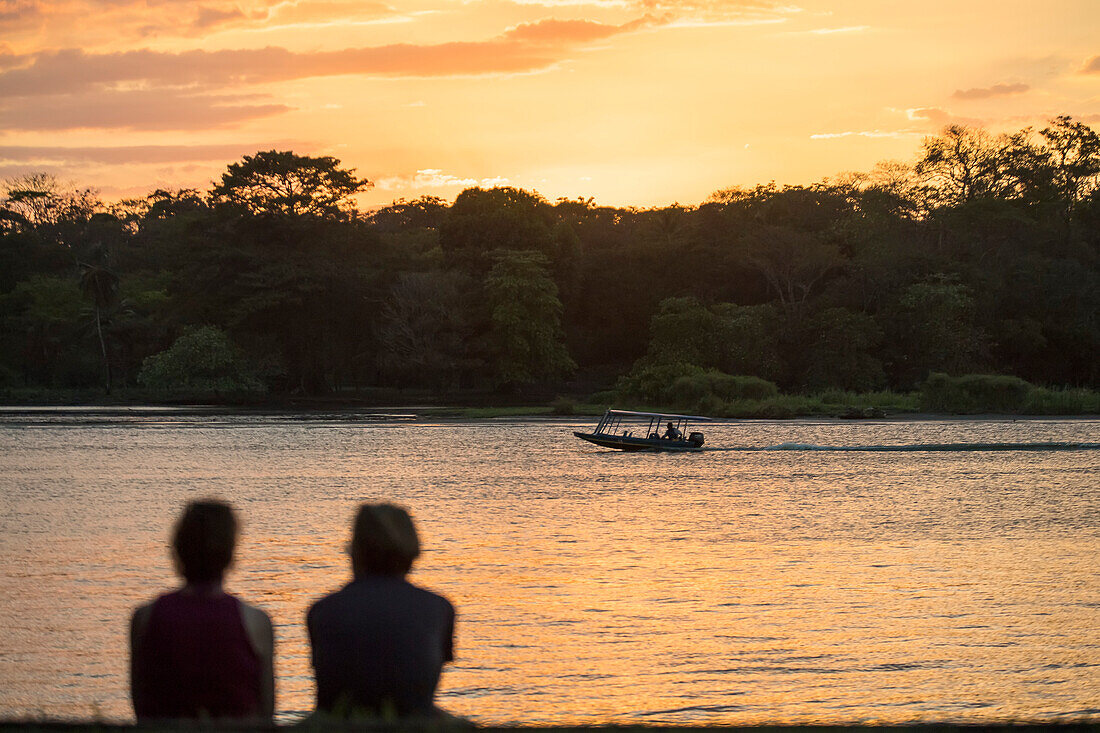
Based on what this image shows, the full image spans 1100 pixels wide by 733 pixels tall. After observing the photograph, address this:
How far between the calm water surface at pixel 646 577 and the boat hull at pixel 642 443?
379 centimetres

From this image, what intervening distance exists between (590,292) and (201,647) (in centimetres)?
8213

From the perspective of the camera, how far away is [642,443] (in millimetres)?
43625

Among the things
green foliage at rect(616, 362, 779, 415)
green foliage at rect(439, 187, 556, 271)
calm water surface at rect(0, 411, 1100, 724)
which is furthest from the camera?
green foliage at rect(439, 187, 556, 271)

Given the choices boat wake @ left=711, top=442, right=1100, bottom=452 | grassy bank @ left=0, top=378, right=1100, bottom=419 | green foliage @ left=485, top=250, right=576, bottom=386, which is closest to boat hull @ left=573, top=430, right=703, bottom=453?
boat wake @ left=711, top=442, right=1100, bottom=452

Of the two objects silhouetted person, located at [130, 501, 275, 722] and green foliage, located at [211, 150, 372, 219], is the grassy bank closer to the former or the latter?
green foliage, located at [211, 150, 372, 219]

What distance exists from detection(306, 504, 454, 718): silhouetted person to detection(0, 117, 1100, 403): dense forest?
6327cm

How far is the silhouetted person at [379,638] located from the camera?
227 inches

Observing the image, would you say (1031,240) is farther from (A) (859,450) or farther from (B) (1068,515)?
(B) (1068,515)

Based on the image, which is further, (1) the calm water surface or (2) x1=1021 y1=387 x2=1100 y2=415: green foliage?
(2) x1=1021 y1=387 x2=1100 y2=415: green foliage

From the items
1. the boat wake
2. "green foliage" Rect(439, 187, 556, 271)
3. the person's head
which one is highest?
"green foliage" Rect(439, 187, 556, 271)

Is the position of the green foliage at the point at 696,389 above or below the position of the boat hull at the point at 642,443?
above

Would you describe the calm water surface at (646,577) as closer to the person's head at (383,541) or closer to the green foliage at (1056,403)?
the person's head at (383,541)

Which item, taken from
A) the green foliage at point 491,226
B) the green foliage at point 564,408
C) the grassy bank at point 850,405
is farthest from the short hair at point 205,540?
the green foliage at point 491,226

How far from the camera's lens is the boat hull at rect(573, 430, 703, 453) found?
1702 inches
